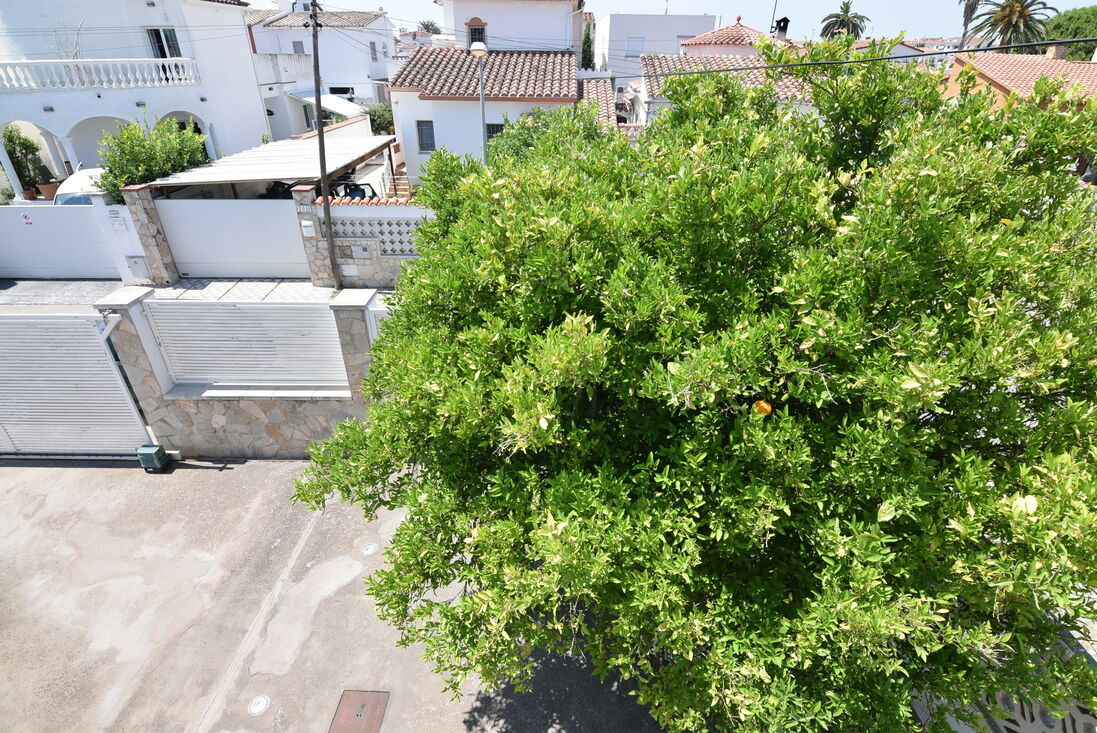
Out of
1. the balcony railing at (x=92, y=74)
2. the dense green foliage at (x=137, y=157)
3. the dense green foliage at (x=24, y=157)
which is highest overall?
the balcony railing at (x=92, y=74)

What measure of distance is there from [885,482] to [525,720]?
17.7 ft

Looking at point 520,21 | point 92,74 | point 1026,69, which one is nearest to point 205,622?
point 92,74

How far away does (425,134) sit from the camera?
2205cm

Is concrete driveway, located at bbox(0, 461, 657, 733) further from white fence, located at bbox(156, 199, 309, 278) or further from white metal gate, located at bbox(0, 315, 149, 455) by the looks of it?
white fence, located at bbox(156, 199, 309, 278)

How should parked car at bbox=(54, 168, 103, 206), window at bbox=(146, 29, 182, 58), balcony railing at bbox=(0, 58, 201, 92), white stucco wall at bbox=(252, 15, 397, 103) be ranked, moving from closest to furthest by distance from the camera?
parked car at bbox=(54, 168, 103, 206)
balcony railing at bbox=(0, 58, 201, 92)
window at bbox=(146, 29, 182, 58)
white stucco wall at bbox=(252, 15, 397, 103)

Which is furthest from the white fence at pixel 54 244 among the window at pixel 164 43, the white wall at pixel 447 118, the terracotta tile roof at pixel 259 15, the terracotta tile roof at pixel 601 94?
the terracotta tile roof at pixel 259 15

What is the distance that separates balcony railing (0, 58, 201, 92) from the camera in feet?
60.7

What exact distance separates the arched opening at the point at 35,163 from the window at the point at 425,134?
12407 mm

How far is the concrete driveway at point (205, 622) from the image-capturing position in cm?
693

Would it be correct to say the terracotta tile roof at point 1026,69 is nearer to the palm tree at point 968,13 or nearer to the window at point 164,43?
the palm tree at point 968,13

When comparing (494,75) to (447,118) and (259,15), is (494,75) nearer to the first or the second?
(447,118)

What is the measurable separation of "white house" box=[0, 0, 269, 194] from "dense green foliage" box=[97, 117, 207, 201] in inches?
218

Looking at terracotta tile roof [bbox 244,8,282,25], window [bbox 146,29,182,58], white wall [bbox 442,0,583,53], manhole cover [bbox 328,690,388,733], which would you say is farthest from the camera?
terracotta tile roof [bbox 244,8,282,25]

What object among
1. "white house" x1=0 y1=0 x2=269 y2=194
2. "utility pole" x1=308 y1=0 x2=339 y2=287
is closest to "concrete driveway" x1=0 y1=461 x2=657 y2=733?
"utility pole" x1=308 y1=0 x2=339 y2=287
